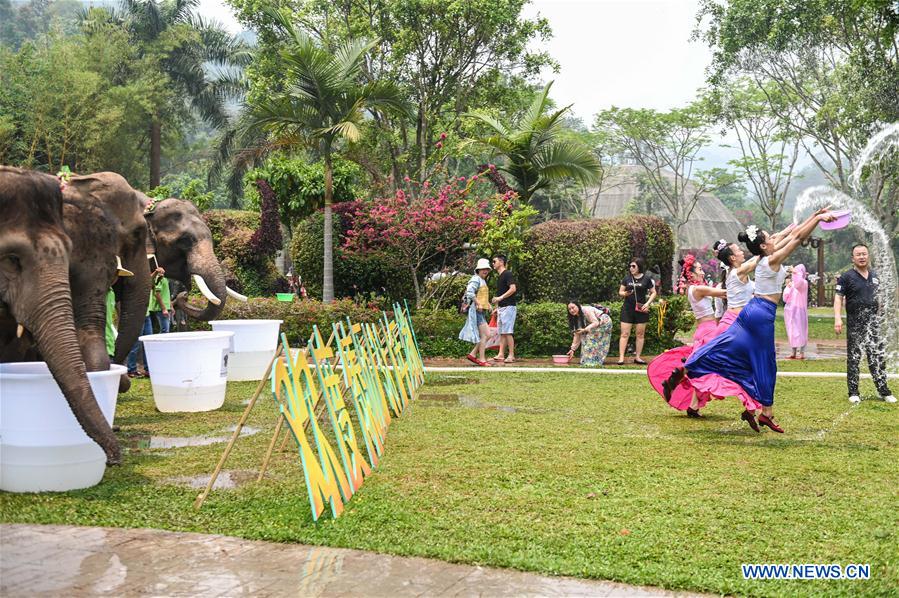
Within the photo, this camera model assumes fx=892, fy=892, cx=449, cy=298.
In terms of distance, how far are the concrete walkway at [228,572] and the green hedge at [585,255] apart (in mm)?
13984

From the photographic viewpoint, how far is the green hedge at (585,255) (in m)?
18.6

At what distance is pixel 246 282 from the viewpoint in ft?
Answer: 80.5

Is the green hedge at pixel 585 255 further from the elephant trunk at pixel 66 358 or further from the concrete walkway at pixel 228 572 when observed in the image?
the concrete walkway at pixel 228 572

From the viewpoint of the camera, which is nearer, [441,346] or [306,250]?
[441,346]

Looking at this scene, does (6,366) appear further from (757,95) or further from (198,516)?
(757,95)

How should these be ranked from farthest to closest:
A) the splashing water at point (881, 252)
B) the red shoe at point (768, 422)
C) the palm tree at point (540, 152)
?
1. the palm tree at point (540, 152)
2. the splashing water at point (881, 252)
3. the red shoe at point (768, 422)

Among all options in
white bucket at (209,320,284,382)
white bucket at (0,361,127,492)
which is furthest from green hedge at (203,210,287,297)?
white bucket at (0,361,127,492)

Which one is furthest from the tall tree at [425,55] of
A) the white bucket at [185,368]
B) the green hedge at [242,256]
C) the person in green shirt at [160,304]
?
the white bucket at [185,368]

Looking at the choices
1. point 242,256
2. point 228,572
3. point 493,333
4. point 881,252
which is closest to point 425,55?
point 242,256

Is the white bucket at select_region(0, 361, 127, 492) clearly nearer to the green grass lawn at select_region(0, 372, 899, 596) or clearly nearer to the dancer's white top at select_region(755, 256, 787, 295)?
the green grass lawn at select_region(0, 372, 899, 596)

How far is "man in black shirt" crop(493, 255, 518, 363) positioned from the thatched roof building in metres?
49.5

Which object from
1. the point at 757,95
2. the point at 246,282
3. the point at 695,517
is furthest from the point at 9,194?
the point at 757,95

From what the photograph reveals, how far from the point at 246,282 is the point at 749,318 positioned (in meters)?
17.9

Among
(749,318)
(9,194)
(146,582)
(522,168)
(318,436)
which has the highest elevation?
(522,168)
